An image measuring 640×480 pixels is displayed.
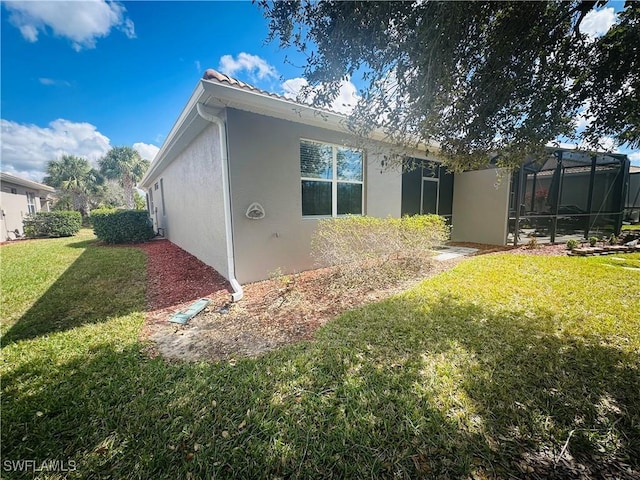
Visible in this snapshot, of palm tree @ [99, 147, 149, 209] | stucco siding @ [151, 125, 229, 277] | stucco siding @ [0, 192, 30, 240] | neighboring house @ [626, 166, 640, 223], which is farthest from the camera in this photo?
palm tree @ [99, 147, 149, 209]

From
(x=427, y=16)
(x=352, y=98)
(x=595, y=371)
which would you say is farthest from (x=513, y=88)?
(x=595, y=371)

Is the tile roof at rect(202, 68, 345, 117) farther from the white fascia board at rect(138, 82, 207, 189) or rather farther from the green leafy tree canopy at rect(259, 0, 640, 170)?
the green leafy tree canopy at rect(259, 0, 640, 170)

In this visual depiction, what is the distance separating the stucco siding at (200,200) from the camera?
19.2 feet

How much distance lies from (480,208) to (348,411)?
1035 centimetres

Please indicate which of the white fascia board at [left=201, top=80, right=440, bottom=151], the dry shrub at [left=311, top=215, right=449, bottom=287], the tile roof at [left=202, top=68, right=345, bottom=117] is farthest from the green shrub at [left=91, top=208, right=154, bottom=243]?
the tile roof at [left=202, top=68, right=345, bottom=117]

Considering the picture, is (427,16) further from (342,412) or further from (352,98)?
(342,412)

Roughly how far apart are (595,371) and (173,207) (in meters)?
12.9

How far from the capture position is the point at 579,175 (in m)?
11.1

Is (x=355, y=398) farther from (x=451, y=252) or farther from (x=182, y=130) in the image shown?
(x=451, y=252)

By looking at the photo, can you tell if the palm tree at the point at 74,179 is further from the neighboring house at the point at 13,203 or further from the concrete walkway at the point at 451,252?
the concrete walkway at the point at 451,252

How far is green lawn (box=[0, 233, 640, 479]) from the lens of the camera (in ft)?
5.95

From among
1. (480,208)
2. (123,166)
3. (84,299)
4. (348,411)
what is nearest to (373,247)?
(348,411)

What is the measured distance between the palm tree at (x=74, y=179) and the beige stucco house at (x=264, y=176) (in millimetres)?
26742

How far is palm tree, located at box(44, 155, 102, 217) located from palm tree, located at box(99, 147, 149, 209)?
2.39 metres
